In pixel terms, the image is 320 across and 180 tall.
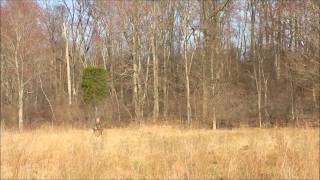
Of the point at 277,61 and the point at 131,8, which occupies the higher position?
the point at 131,8

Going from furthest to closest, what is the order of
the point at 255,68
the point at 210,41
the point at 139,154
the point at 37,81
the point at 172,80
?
the point at 37,81
the point at 172,80
the point at 255,68
the point at 210,41
the point at 139,154

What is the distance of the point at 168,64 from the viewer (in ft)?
118

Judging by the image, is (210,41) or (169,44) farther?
(169,44)

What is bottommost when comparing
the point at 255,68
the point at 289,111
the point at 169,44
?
the point at 289,111

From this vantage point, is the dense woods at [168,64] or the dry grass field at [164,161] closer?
the dry grass field at [164,161]

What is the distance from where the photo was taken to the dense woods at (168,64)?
2614cm

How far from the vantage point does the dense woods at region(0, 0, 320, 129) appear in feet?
85.8

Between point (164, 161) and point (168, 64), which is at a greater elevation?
point (168, 64)

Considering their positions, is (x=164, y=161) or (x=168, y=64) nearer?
(x=164, y=161)

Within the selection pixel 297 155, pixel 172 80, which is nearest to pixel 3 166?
pixel 297 155

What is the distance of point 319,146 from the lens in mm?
10492

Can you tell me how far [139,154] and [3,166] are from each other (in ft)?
9.84

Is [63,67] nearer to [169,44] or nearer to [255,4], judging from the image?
[169,44]

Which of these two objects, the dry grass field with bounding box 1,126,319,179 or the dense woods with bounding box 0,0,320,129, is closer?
the dry grass field with bounding box 1,126,319,179
